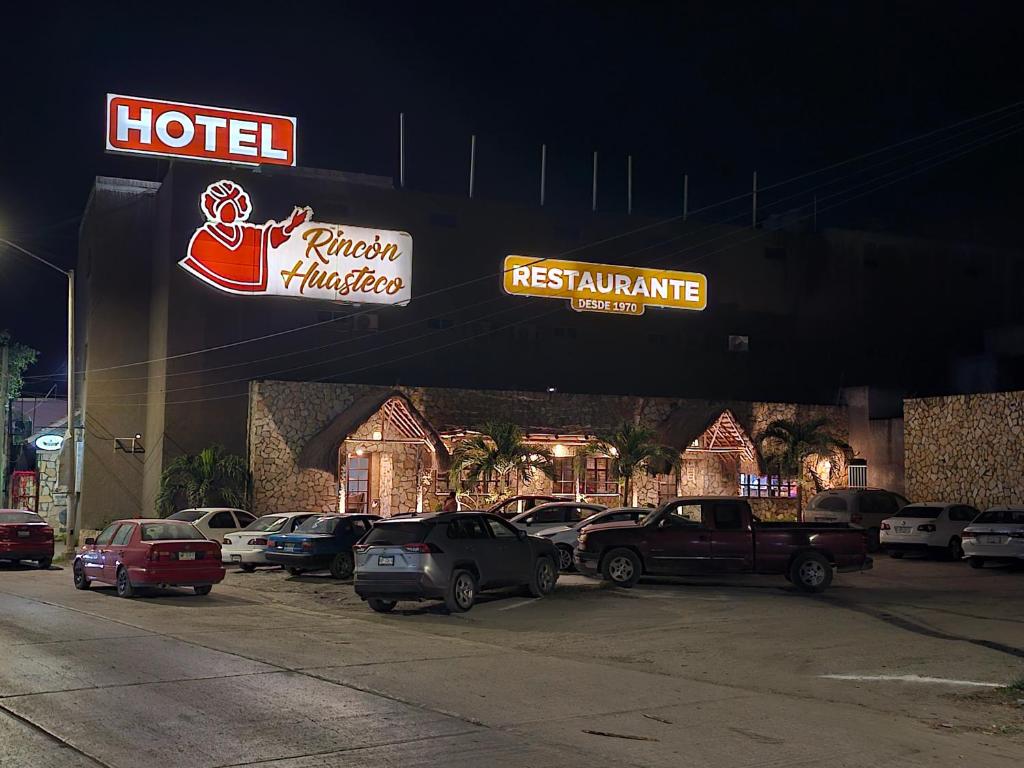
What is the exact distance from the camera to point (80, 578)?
73.8ft

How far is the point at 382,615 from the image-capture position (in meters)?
18.6

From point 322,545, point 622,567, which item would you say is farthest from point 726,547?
point 322,545

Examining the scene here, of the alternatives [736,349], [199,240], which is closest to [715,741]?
[199,240]

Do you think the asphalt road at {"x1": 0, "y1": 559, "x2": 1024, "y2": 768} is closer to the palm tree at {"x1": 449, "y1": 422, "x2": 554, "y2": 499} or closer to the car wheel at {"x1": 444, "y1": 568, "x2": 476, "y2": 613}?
the car wheel at {"x1": 444, "y1": 568, "x2": 476, "y2": 613}

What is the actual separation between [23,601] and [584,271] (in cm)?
2370

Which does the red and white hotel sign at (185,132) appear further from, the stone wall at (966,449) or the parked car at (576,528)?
the stone wall at (966,449)

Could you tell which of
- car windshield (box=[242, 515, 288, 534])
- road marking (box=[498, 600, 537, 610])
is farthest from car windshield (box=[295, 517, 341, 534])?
road marking (box=[498, 600, 537, 610])

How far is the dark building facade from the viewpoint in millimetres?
35094

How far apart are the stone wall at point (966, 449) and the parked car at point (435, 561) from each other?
1934 centimetres

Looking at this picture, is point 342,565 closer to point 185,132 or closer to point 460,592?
point 460,592

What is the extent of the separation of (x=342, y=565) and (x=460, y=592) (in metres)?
6.94

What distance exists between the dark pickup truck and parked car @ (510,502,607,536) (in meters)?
4.47

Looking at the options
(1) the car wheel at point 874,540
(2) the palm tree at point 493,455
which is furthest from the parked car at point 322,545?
(1) the car wheel at point 874,540

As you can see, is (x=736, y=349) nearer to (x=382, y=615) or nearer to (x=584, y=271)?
(x=584, y=271)
